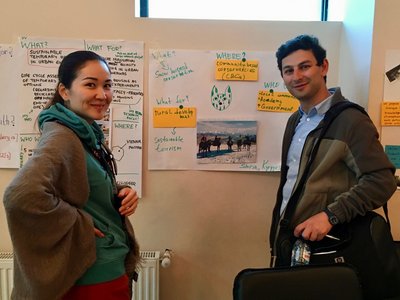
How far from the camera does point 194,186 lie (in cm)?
174

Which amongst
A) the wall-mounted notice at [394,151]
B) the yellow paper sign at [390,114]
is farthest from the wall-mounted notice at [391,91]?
the wall-mounted notice at [394,151]

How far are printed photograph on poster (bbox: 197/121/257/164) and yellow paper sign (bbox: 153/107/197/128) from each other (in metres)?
0.06

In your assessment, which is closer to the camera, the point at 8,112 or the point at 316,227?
the point at 316,227

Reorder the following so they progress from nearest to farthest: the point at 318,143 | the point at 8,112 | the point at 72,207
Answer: the point at 72,207
the point at 318,143
the point at 8,112

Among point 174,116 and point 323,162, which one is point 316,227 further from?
point 174,116

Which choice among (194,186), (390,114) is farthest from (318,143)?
(194,186)

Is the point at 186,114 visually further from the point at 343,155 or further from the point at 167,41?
the point at 343,155

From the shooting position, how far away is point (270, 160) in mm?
1733

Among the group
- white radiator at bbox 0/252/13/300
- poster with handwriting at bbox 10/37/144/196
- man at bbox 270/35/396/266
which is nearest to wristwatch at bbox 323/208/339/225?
man at bbox 270/35/396/266

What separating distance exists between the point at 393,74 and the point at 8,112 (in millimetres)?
1914

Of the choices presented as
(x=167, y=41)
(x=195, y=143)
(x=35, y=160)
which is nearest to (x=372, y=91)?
(x=195, y=143)

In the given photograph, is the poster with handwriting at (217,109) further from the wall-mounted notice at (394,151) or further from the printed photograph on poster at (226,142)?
the wall-mounted notice at (394,151)

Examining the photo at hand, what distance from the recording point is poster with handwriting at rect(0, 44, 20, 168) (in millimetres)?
1634

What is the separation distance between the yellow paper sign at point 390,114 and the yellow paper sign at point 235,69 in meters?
0.64
